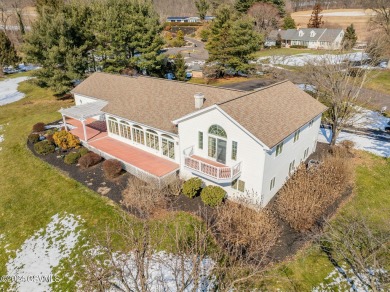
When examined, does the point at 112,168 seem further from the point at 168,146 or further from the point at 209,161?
the point at 209,161

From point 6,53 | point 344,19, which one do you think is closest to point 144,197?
point 6,53

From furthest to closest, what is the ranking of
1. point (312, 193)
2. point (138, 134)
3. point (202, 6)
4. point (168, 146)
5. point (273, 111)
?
point (202, 6) < point (138, 134) < point (168, 146) < point (273, 111) < point (312, 193)

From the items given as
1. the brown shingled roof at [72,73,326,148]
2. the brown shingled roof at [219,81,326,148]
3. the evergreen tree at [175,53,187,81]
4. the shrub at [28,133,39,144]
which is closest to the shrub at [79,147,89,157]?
the brown shingled roof at [72,73,326,148]

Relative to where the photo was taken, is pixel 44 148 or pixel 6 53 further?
pixel 6 53

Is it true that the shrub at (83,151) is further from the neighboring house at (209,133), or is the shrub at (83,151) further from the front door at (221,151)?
the front door at (221,151)

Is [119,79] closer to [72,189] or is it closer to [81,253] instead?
[72,189]

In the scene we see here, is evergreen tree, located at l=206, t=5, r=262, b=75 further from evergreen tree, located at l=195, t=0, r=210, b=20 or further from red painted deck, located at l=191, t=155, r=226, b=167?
evergreen tree, located at l=195, t=0, r=210, b=20

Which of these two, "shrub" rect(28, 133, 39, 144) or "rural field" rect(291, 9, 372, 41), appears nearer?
"shrub" rect(28, 133, 39, 144)

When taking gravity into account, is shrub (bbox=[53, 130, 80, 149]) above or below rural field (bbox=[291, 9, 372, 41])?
below

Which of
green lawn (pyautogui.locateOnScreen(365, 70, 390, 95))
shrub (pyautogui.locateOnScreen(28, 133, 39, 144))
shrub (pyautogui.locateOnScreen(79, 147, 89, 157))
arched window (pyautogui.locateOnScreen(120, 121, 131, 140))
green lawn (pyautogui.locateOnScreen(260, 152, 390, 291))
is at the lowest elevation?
green lawn (pyautogui.locateOnScreen(260, 152, 390, 291))
